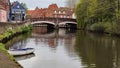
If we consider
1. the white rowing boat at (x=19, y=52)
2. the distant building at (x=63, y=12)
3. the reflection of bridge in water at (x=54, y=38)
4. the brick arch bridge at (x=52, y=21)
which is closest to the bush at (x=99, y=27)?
the reflection of bridge in water at (x=54, y=38)

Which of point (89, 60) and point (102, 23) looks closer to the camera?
point (89, 60)

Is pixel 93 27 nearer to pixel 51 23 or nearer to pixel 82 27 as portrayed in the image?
pixel 82 27

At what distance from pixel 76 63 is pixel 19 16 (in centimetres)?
7989

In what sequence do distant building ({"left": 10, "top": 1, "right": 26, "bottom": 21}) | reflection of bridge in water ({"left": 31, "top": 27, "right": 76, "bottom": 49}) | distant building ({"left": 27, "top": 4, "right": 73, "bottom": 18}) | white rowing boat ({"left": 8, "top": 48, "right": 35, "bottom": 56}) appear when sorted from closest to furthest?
white rowing boat ({"left": 8, "top": 48, "right": 35, "bottom": 56}) < reflection of bridge in water ({"left": 31, "top": 27, "right": 76, "bottom": 49}) < distant building ({"left": 10, "top": 1, "right": 26, "bottom": 21}) < distant building ({"left": 27, "top": 4, "right": 73, "bottom": 18})

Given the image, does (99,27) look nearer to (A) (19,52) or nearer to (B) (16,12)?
(B) (16,12)

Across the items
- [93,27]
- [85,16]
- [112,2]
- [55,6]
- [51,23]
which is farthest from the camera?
[55,6]

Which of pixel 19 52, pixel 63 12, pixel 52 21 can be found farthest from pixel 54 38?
pixel 63 12

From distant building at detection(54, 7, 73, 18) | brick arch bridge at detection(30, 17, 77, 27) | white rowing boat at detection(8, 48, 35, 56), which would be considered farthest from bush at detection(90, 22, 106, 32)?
distant building at detection(54, 7, 73, 18)

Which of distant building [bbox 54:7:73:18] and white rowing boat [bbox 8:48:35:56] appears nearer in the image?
white rowing boat [bbox 8:48:35:56]

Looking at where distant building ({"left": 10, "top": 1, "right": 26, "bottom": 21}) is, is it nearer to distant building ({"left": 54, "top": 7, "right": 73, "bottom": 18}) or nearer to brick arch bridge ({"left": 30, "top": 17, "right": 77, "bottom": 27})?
brick arch bridge ({"left": 30, "top": 17, "right": 77, "bottom": 27})

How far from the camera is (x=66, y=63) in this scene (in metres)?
27.6

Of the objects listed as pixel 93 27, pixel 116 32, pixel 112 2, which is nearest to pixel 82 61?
pixel 116 32

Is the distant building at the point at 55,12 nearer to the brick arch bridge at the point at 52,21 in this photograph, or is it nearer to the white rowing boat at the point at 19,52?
the brick arch bridge at the point at 52,21

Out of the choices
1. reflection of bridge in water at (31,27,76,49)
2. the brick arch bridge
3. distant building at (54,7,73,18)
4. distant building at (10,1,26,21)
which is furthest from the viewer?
distant building at (54,7,73,18)
